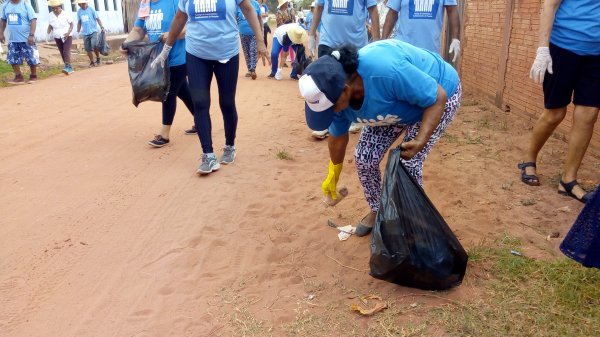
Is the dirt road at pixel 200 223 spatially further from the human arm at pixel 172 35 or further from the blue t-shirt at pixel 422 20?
the blue t-shirt at pixel 422 20

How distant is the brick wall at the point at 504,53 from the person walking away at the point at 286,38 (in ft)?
10.1

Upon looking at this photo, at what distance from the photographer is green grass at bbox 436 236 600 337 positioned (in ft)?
7.37

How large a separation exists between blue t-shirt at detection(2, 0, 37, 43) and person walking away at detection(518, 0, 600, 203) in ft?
31.2

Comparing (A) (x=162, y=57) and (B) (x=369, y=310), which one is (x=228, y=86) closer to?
(A) (x=162, y=57)

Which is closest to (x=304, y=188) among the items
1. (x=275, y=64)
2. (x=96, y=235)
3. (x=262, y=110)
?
(x=96, y=235)

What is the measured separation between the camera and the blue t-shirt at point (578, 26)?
333cm

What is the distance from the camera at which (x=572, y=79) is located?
349 centimetres

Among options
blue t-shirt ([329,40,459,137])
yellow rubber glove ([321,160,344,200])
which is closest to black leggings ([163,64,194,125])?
yellow rubber glove ([321,160,344,200])

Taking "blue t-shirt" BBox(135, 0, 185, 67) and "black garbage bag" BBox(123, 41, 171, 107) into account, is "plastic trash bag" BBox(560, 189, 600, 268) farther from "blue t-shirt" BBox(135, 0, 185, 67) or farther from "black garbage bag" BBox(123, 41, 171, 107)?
"blue t-shirt" BBox(135, 0, 185, 67)

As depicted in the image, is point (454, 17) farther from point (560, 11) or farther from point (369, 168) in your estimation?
point (369, 168)

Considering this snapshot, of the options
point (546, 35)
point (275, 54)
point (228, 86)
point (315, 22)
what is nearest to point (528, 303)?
point (546, 35)

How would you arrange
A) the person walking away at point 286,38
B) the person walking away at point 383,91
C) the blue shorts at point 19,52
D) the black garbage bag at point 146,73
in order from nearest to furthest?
the person walking away at point 383,91 → the black garbage bag at point 146,73 → the person walking away at point 286,38 → the blue shorts at point 19,52

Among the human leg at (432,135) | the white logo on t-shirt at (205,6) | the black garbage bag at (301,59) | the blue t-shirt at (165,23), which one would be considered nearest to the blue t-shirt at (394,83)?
the human leg at (432,135)

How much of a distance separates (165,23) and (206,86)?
0.99 metres
